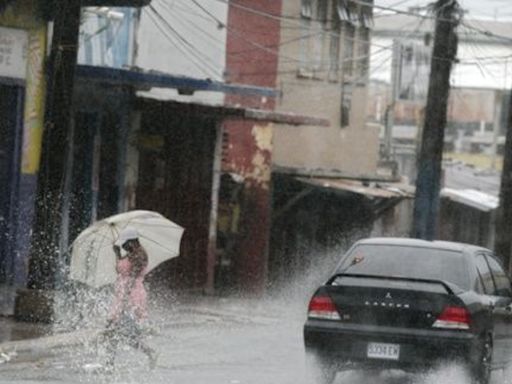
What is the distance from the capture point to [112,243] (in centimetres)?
1764

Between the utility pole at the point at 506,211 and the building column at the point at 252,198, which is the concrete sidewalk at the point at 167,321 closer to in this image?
the building column at the point at 252,198

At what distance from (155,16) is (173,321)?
8334mm

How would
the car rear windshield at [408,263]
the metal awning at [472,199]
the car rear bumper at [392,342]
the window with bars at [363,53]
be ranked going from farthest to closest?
1. the metal awning at [472,199]
2. the window with bars at [363,53]
3. the car rear windshield at [408,263]
4. the car rear bumper at [392,342]

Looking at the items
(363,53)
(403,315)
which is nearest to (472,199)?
(363,53)

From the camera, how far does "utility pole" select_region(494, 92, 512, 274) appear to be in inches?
1204

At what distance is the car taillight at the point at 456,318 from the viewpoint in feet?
48.5

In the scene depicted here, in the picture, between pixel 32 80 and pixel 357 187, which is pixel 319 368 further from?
pixel 357 187

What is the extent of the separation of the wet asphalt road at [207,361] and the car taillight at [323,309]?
2.43 ft

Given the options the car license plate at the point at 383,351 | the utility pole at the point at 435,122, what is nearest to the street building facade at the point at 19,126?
the utility pole at the point at 435,122

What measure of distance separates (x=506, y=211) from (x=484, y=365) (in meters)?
15.6

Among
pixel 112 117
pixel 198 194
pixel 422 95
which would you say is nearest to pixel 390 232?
pixel 198 194

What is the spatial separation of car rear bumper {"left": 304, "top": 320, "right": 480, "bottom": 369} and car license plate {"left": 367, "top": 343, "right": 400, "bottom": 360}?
30mm

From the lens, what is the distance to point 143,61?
94.3 feet

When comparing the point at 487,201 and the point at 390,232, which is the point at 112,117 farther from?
the point at 487,201
